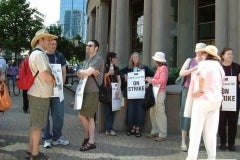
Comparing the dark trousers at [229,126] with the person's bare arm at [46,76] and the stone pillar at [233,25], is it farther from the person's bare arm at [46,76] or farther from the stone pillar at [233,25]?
the stone pillar at [233,25]

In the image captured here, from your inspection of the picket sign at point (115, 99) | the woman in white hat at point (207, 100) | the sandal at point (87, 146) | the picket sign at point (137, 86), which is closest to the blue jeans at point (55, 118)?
the sandal at point (87, 146)

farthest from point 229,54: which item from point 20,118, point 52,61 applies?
point 20,118

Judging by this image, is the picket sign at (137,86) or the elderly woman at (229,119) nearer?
the elderly woman at (229,119)

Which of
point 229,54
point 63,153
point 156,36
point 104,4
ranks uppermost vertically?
point 104,4

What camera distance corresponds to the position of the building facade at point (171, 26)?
19375 mm

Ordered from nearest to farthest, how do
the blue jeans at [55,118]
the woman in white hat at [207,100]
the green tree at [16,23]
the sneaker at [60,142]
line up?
the woman in white hat at [207,100] < the blue jeans at [55,118] < the sneaker at [60,142] < the green tree at [16,23]

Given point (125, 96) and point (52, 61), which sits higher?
point (52, 61)

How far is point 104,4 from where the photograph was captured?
38.1 metres

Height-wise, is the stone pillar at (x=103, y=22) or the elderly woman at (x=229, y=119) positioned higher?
the stone pillar at (x=103, y=22)

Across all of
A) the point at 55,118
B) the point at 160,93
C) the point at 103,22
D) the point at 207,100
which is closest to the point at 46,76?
the point at 55,118

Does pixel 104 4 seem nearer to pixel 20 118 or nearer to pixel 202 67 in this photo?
pixel 20 118

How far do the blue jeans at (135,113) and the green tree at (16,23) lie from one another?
37.7 m

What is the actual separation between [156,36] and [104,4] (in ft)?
51.2

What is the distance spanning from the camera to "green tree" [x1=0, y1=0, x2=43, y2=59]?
46.9 metres
